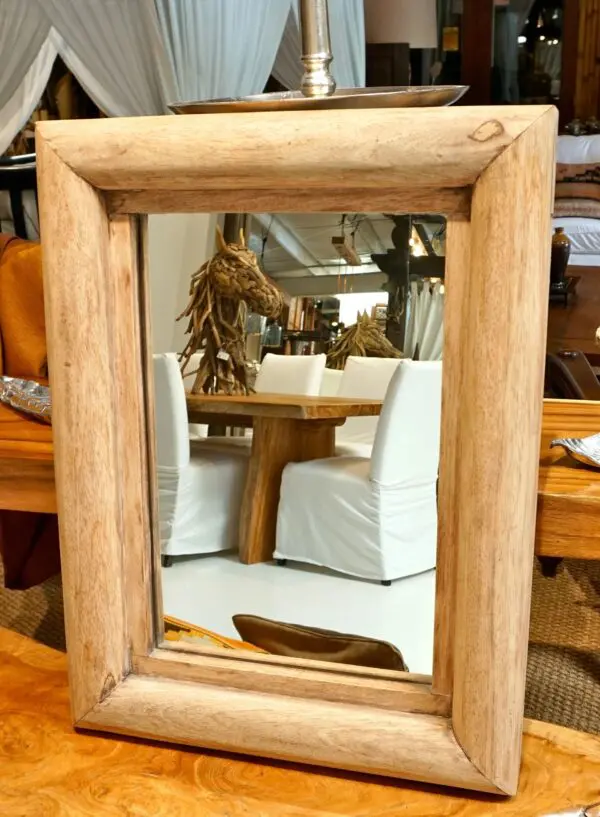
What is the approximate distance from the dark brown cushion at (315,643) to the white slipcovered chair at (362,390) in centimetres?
12

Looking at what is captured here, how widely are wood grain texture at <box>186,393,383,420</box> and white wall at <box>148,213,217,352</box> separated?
0.14ft

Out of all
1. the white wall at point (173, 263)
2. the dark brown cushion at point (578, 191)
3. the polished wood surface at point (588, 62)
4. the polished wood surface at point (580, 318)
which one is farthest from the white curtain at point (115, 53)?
the polished wood surface at point (588, 62)

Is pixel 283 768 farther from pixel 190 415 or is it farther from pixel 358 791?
pixel 190 415

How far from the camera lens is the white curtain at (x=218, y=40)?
2.58 meters

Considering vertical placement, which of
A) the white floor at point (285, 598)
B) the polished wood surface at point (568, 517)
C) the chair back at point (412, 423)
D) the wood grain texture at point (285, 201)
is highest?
the wood grain texture at point (285, 201)

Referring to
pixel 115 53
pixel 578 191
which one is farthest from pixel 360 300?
pixel 578 191

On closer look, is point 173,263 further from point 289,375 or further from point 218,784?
point 218,784

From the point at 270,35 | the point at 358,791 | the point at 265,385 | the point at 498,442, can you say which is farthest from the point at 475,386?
the point at 270,35

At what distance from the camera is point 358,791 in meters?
0.52

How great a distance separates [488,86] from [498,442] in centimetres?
513

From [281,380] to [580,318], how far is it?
266 cm

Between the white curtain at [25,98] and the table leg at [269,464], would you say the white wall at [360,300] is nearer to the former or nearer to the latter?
the table leg at [269,464]

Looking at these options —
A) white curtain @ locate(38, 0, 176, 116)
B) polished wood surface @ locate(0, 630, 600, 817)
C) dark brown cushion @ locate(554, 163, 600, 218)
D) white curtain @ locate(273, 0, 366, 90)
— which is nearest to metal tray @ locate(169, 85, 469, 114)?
polished wood surface @ locate(0, 630, 600, 817)

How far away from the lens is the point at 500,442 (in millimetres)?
448
